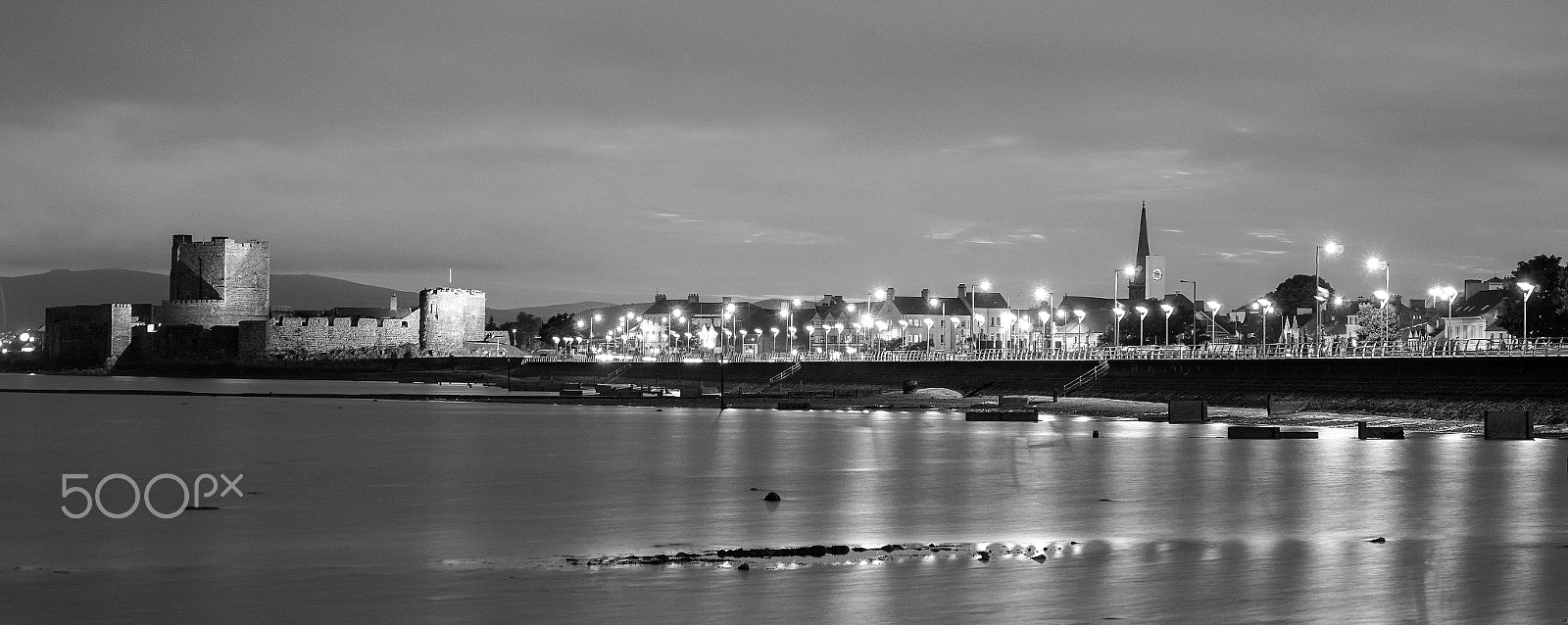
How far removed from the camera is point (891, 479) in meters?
24.2

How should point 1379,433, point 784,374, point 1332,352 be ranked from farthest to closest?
1. point 784,374
2. point 1332,352
3. point 1379,433

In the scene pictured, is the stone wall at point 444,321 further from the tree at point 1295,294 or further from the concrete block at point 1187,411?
the concrete block at point 1187,411

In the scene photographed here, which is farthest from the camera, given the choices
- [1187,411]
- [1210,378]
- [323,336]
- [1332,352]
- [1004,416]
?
[323,336]

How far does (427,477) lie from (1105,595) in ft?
49.6

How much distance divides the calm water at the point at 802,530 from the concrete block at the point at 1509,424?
717 millimetres

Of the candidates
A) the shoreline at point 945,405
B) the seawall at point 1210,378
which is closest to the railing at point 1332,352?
the seawall at point 1210,378

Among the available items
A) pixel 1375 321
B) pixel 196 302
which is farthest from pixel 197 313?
pixel 1375 321

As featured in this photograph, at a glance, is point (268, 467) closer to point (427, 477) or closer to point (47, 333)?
point (427, 477)

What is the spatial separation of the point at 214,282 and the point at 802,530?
124 meters

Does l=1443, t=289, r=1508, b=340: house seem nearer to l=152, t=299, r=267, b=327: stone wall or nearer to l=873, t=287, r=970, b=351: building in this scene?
l=873, t=287, r=970, b=351: building

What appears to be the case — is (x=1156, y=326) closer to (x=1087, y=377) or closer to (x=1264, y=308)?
(x=1264, y=308)

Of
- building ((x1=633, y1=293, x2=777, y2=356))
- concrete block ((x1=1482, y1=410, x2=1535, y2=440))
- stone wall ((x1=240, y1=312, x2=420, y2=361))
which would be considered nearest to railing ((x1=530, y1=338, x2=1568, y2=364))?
concrete block ((x1=1482, y1=410, x2=1535, y2=440))

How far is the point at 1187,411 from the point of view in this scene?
44.8 m

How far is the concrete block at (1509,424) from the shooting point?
111 ft
